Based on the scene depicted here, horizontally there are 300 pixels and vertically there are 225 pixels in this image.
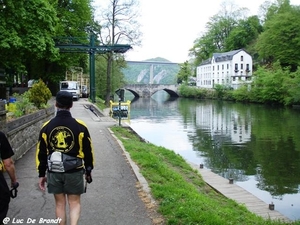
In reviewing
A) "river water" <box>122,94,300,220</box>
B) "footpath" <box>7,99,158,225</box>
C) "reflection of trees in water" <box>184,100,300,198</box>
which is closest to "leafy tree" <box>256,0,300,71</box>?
"river water" <box>122,94,300,220</box>

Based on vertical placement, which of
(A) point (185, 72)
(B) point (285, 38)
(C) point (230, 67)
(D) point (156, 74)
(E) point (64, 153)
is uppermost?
(D) point (156, 74)

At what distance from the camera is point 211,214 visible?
5.34 metres

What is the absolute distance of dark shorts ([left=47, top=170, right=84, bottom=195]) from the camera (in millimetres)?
4004

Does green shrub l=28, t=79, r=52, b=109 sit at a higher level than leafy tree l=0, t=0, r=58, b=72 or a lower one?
lower

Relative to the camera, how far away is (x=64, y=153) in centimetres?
396

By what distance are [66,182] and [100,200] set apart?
2.17m

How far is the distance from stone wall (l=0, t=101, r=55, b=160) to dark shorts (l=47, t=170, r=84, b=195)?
3801mm

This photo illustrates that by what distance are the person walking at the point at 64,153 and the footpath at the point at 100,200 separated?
120cm

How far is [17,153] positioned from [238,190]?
6113 mm

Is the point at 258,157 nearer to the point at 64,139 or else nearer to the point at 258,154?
the point at 258,154

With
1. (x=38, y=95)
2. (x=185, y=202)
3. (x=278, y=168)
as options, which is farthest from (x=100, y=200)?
(x=278, y=168)

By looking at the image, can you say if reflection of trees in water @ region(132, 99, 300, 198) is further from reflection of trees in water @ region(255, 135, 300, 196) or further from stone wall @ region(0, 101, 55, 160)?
stone wall @ region(0, 101, 55, 160)

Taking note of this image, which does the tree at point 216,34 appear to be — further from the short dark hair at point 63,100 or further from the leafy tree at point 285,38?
the short dark hair at point 63,100

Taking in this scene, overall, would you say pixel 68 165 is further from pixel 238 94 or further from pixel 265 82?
pixel 238 94
